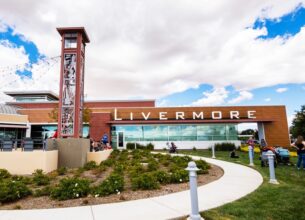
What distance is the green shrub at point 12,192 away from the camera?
6164 millimetres

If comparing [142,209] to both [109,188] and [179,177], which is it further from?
[179,177]

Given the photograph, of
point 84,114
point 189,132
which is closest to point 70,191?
point 84,114

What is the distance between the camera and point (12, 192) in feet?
20.8

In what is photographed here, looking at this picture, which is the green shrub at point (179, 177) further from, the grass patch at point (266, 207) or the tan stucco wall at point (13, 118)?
the tan stucco wall at point (13, 118)

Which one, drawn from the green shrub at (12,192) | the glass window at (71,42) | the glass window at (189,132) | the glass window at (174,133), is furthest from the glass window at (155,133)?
the green shrub at (12,192)

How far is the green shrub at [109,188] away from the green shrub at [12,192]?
2.04 m

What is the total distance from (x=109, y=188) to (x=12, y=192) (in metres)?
2.75

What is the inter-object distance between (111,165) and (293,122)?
39625 millimetres

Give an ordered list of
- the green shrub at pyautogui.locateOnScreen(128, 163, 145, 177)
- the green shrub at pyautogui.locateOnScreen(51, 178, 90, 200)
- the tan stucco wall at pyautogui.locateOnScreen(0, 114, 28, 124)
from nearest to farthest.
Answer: the green shrub at pyautogui.locateOnScreen(51, 178, 90, 200), the green shrub at pyautogui.locateOnScreen(128, 163, 145, 177), the tan stucco wall at pyautogui.locateOnScreen(0, 114, 28, 124)

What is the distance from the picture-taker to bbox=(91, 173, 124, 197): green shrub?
650 centimetres

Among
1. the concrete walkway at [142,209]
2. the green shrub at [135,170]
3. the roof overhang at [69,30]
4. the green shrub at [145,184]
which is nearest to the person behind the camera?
the concrete walkway at [142,209]

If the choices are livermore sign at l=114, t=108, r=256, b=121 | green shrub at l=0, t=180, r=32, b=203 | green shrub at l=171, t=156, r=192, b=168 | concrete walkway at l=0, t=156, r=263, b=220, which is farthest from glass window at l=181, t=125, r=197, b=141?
green shrub at l=0, t=180, r=32, b=203

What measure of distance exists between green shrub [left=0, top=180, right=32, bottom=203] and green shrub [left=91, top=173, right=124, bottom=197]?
6.69 feet

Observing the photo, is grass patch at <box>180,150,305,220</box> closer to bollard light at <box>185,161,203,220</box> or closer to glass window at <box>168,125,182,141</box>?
bollard light at <box>185,161,203,220</box>
